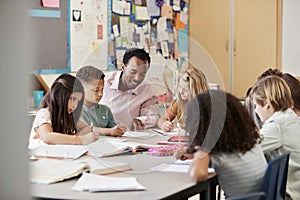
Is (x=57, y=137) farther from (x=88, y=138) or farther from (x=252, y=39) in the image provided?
(x=252, y=39)

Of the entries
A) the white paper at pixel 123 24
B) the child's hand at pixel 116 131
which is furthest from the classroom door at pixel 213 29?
the child's hand at pixel 116 131

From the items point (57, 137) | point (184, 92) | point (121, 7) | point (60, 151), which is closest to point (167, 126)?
point (184, 92)

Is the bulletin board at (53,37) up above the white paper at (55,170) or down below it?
above

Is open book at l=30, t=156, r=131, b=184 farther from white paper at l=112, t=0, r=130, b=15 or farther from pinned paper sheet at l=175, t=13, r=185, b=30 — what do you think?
pinned paper sheet at l=175, t=13, r=185, b=30

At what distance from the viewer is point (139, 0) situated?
4.38m

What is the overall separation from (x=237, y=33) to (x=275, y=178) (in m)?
3.36

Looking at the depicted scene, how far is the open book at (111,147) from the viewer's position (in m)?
2.07

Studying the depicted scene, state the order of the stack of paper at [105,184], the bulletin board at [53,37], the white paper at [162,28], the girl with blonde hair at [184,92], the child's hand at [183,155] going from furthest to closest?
the white paper at [162,28]
the bulletin board at [53,37]
the girl with blonde hair at [184,92]
the child's hand at [183,155]
the stack of paper at [105,184]

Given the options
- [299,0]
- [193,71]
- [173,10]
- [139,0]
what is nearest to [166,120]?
[193,71]

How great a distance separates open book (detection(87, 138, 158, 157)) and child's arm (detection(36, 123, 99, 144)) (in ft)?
0.15

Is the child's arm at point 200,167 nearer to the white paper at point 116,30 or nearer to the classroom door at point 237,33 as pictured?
the white paper at point 116,30

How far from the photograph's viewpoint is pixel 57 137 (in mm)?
2172

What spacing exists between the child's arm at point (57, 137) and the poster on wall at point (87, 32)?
1.50 metres

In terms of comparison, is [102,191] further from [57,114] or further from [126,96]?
[126,96]
